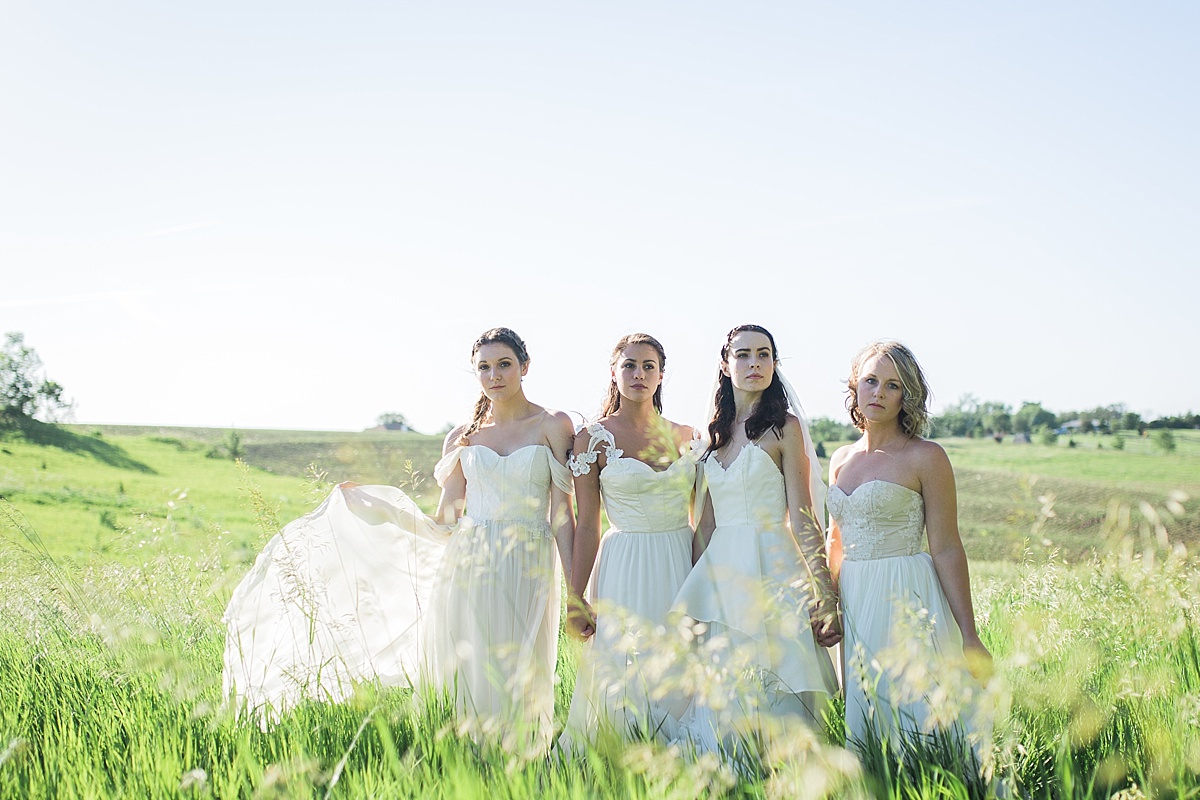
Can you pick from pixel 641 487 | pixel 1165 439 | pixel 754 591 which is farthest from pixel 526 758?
pixel 1165 439

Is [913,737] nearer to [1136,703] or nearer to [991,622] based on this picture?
[1136,703]

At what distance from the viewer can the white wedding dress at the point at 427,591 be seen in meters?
5.04

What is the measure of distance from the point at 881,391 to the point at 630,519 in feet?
5.08

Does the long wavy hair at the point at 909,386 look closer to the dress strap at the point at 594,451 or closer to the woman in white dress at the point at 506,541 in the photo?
the dress strap at the point at 594,451

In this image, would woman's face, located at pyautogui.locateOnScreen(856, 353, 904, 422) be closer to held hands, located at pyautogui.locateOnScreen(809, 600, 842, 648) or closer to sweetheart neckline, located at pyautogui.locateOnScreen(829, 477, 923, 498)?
sweetheart neckline, located at pyautogui.locateOnScreen(829, 477, 923, 498)

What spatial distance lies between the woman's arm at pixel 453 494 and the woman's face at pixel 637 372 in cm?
122

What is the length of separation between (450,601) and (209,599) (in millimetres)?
2700

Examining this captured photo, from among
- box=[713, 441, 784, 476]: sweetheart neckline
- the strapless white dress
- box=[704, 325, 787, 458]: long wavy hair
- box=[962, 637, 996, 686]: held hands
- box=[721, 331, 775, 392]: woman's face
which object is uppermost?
box=[721, 331, 775, 392]: woman's face

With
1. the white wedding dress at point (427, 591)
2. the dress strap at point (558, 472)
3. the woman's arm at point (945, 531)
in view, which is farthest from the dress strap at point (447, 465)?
the woman's arm at point (945, 531)

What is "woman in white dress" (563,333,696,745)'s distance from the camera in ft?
15.3

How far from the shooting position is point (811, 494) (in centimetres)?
457

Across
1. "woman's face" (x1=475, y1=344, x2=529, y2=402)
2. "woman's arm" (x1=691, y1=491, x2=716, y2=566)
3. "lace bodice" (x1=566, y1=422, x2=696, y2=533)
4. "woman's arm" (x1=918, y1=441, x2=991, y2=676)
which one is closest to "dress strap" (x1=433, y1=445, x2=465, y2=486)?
"woman's face" (x1=475, y1=344, x2=529, y2=402)

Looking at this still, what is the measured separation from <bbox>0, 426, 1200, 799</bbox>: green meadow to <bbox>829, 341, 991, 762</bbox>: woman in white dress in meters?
0.30

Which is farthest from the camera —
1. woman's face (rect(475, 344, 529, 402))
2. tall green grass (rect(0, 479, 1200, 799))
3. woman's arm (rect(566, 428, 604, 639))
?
woman's face (rect(475, 344, 529, 402))
